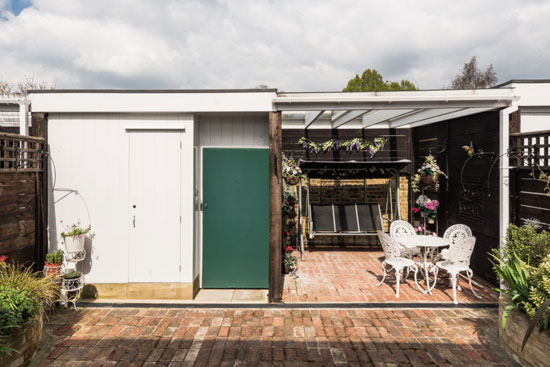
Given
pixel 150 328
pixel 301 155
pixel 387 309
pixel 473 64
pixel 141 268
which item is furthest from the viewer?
pixel 473 64

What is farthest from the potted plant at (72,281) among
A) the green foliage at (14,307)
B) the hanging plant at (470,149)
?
the hanging plant at (470,149)

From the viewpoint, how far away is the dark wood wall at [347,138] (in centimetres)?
777

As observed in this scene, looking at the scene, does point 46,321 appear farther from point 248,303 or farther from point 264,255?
point 264,255

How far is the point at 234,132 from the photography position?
5059 millimetres

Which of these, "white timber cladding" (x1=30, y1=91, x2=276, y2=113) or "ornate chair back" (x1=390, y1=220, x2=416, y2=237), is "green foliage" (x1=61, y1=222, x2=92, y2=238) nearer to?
"white timber cladding" (x1=30, y1=91, x2=276, y2=113)

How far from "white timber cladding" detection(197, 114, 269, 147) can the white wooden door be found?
51 cm

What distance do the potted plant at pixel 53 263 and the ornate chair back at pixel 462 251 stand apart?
553 centimetres

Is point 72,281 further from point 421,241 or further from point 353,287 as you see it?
point 421,241

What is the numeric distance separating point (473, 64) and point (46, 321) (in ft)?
102

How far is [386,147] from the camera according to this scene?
783 centimetres

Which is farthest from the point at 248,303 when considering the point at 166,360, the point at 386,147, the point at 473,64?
the point at 473,64

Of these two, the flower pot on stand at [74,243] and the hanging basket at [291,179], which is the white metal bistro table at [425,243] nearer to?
the hanging basket at [291,179]

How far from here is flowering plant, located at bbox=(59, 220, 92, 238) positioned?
4407 millimetres

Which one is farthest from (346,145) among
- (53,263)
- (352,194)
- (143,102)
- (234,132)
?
(53,263)
